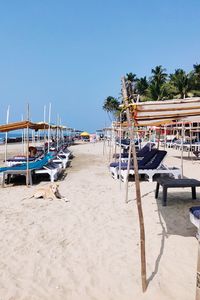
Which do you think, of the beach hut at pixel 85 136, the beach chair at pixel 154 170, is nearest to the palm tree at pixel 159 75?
the beach hut at pixel 85 136

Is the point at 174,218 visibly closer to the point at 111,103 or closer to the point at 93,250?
the point at 93,250

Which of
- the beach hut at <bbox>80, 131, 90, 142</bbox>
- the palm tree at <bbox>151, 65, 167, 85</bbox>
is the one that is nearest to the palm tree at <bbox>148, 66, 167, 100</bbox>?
the palm tree at <bbox>151, 65, 167, 85</bbox>

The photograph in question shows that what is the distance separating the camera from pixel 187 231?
5301 millimetres

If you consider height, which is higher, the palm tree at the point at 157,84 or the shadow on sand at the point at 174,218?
the palm tree at the point at 157,84

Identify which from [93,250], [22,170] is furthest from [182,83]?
[93,250]

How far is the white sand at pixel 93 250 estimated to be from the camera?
11.7 feet

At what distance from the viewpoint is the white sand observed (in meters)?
3.56

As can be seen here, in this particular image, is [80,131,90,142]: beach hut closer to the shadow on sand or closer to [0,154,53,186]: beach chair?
[0,154,53,186]: beach chair

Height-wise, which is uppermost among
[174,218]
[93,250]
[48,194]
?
[48,194]

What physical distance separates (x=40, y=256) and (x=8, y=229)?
1.40m

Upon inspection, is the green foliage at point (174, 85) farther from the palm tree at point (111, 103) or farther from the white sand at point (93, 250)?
the white sand at point (93, 250)

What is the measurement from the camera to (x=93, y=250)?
4637 mm

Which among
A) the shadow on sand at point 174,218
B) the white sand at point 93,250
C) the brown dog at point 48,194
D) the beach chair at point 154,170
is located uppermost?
the beach chair at point 154,170

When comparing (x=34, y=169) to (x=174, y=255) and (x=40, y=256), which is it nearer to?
(x=40, y=256)
